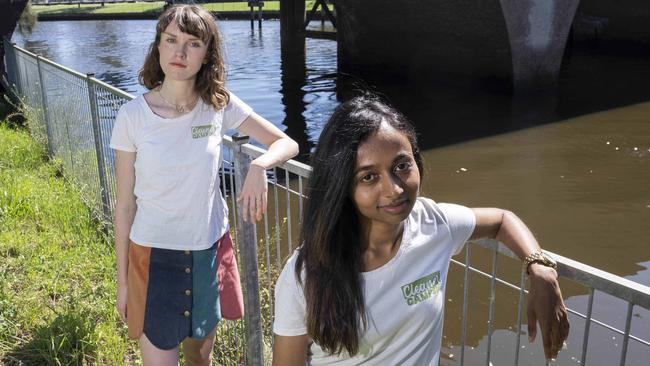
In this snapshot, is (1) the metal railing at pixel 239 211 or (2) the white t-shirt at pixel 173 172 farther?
(2) the white t-shirt at pixel 173 172

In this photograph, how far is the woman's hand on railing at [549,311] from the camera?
157 centimetres

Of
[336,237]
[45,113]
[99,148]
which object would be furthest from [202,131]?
[45,113]

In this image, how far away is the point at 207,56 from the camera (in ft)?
8.10

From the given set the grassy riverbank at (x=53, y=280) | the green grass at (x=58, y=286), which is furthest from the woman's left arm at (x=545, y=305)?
the grassy riverbank at (x=53, y=280)

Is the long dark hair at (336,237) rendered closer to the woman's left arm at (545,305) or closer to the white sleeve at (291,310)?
the white sleeve at (291,310)

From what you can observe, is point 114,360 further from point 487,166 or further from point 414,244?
point 487,166

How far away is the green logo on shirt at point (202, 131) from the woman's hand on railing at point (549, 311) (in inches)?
52.8

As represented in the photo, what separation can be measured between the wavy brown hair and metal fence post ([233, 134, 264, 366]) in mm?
202

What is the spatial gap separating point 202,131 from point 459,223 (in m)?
1.09

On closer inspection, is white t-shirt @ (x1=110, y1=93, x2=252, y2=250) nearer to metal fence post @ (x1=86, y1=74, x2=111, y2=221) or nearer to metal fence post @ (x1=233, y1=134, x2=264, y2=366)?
metal fence post @ (x1=233, y1=134, x2=264, y2=366)

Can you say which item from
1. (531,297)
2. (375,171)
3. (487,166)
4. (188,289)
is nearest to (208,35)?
(188,289)

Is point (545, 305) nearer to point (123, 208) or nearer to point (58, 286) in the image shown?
point (123, 208)

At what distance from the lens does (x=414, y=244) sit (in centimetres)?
169

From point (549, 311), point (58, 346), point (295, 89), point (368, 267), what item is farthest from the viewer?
point (295, 89)
